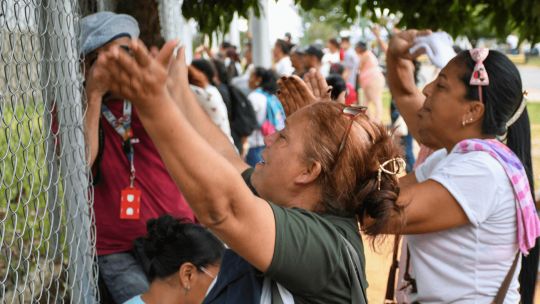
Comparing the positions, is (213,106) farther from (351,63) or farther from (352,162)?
(351,63)

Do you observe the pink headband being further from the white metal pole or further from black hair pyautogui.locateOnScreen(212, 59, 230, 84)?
the white metal pole

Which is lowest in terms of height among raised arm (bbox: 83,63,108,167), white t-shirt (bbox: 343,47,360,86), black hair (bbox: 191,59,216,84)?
white t-shirt (bbox: 343,47,360,86)

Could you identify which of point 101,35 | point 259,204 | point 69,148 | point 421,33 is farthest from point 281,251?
point 421,33

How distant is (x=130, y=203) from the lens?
340cm

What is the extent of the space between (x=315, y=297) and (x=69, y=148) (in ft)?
3.65

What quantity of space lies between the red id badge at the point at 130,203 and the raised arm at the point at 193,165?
1.67m

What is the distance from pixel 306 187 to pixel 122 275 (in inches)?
63.5

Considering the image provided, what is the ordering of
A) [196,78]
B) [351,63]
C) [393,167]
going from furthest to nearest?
1. [351,63]
2. [196,78]
3. [393,167]

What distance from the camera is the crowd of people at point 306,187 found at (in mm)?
1715

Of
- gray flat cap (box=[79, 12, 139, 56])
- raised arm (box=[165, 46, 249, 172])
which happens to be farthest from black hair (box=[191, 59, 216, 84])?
raised arm (box=[165, 46, 249, 172])

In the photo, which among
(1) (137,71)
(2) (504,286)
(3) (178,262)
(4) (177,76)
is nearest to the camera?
(1) (137,71)

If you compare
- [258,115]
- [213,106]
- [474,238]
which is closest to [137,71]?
[474,238]

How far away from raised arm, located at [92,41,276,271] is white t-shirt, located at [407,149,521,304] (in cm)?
107

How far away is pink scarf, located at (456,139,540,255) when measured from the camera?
8.86 feet
